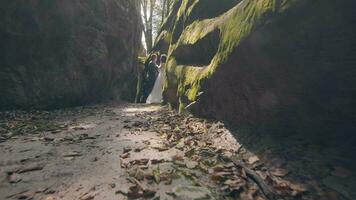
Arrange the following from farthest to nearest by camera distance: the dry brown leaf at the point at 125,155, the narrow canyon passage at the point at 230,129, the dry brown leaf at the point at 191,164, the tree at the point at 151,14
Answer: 1. the tree at the point at 151,14
2. the dry brown leaf at the point at 125,155
3. the dry brown leaf at the point at 191,164
4. the narrow canyon passage at the point at 230,129

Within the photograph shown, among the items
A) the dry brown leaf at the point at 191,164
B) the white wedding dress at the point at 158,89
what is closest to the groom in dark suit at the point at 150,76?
the white wedding dress at the point at 158,89

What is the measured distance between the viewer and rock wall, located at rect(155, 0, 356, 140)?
3527mm

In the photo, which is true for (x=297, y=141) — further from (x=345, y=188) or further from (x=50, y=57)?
(x=50, y=57)

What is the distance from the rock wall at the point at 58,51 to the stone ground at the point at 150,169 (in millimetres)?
3252

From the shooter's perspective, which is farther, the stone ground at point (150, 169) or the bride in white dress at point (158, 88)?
the bride in white dress at point (158, 88)

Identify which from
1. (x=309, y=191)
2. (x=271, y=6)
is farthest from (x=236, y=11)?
(x=309, y=191)

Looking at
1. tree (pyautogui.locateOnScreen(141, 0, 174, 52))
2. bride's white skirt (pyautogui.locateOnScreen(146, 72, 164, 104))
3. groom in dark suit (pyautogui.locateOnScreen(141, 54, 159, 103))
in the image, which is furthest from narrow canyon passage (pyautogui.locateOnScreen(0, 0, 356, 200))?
tree (pyautogui.locateOnScreen(141, 0, 174, 52))

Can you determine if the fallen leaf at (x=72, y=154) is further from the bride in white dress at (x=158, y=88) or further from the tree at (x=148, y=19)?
the tree at (x=148, y=19)

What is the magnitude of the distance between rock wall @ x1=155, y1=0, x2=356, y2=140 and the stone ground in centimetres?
65

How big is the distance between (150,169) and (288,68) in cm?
254

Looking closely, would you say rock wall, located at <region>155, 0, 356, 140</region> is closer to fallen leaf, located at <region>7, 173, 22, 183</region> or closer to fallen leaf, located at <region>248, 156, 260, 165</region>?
fallen leaf, located at <region>248, 156, 260, 165</region>

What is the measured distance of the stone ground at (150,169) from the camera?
3.11 metres

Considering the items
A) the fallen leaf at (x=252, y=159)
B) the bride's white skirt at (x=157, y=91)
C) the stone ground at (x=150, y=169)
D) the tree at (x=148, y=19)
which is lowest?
the stone ground at (x=150, y=169)

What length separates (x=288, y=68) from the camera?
4074mm
